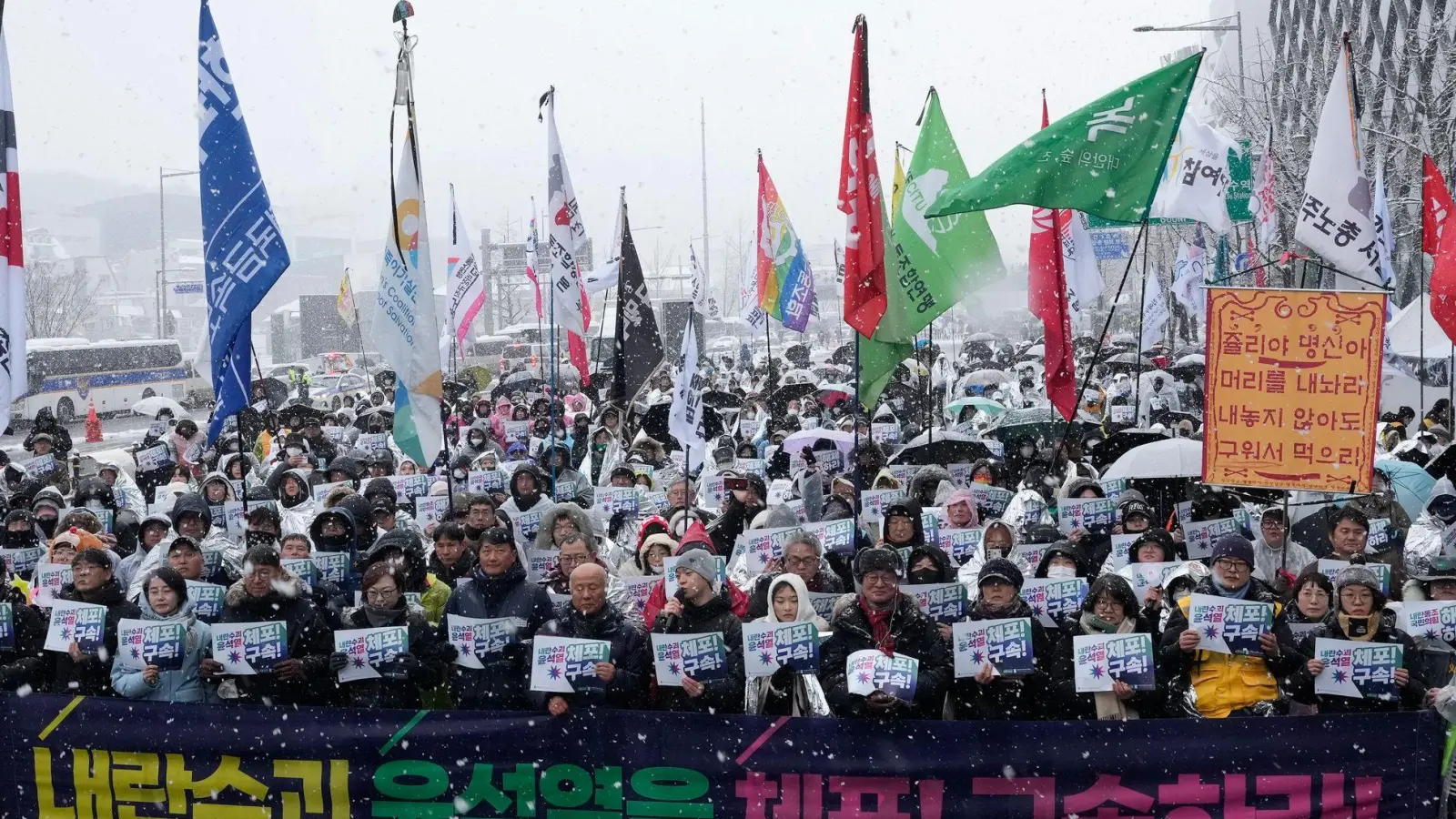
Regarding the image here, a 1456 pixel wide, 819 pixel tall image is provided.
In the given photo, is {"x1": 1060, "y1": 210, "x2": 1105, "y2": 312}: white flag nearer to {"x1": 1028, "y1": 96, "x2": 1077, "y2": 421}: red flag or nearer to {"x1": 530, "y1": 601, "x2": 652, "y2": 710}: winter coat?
{"x1": 1028, "y1": 96, "x2": 1077, "y2": 421}: red flag

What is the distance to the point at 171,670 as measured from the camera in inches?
239

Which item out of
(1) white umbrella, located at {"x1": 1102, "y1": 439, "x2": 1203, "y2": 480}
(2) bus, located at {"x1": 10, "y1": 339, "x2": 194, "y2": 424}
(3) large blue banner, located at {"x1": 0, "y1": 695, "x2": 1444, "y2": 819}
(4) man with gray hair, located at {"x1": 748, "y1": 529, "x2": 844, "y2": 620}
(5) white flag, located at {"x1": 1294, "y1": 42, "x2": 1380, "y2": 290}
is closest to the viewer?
(3) large blue banner, located at {"x1": 0, "y1": 695, "x2": 1444, "y2": 819}

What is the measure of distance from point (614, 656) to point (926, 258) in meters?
5.01

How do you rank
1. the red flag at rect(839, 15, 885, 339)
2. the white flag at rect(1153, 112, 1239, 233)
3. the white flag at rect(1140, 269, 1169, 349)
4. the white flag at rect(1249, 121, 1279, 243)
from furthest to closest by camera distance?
the white flag at rect(1140, 269, 1169, 349) < the white flag at rect(1249, 121, 1279, 243) < the white flag at rect(1153, 112, 1239, 233) < the red flag at rect(839, 15, 885, 339)

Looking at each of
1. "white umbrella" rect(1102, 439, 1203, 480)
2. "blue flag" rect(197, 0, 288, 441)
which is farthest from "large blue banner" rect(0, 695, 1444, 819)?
"white umbrella" rect(1102, 439, 1203, 480)

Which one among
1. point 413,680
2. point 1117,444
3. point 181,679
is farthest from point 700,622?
point 1117,444

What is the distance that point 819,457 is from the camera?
11781mm

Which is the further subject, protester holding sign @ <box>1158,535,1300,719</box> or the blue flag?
the blue flag

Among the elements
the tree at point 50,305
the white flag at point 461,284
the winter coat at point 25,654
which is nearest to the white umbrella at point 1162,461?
the winter coat at point 25,654

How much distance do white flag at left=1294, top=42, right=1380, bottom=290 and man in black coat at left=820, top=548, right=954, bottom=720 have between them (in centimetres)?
635

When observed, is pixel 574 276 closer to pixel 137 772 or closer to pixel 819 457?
pixel 819 457

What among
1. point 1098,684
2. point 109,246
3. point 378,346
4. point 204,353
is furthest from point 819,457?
point 109,246

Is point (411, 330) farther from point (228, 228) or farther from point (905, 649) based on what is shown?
point (905, 649)

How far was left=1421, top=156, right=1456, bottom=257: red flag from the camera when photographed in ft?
43.9
